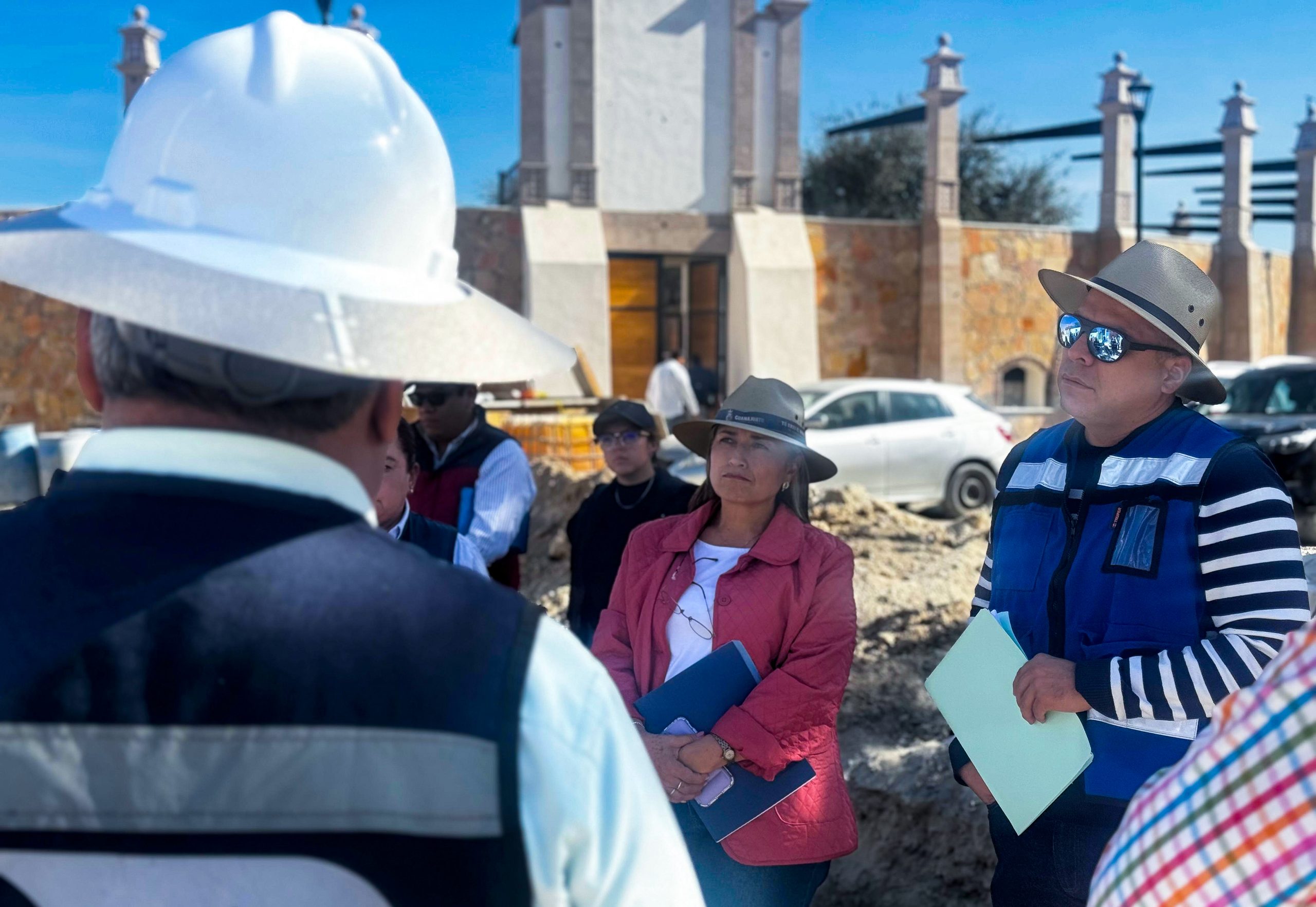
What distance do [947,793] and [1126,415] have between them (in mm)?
1873

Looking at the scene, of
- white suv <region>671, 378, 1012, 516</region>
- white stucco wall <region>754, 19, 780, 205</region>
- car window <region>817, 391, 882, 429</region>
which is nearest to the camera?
white suv <region>671, 378, 1012, 516</region>

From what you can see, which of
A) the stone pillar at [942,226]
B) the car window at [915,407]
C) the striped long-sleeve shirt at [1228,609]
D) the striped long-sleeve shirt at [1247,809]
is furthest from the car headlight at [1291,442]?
the stone pillar at [942,226]

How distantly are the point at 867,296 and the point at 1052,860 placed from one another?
19370 mm

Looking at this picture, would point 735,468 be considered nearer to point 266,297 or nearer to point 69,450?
point 266,297

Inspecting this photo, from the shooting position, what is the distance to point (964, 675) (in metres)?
2.27

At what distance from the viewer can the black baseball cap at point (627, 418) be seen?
14.6 feet

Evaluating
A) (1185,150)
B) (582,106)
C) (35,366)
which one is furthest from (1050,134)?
(35,366)

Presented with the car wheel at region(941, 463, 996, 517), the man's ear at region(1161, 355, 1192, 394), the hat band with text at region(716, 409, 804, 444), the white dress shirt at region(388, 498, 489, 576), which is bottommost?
the car wheel at region(941, 463, 996, 517)

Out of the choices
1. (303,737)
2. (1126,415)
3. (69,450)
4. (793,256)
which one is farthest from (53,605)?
(793,256)

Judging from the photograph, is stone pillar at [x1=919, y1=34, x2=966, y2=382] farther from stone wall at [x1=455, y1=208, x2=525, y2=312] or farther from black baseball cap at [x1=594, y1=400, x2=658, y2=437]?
black baseball cap at [x1=594, y1=400, x2=658, y2=437]

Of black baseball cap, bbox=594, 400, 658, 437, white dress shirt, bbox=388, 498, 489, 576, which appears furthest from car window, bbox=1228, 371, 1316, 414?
white dress shirt, bbox=388, 498, 489, 576

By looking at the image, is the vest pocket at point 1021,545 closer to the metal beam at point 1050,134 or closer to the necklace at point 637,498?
the necklace at point 637,498

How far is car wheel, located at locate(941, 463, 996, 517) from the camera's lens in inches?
453

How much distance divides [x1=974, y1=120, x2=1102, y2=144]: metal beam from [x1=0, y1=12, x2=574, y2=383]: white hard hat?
24.7 meters
